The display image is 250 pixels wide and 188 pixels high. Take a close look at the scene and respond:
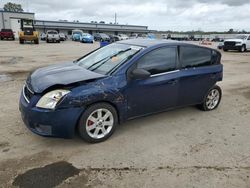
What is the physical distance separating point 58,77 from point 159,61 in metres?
1.83

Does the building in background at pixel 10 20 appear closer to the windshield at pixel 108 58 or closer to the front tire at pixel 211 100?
the windshield at pixel 108 58

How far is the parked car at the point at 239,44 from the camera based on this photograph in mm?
24594

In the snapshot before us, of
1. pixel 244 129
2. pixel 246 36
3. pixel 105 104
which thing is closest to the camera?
pixel 105 104

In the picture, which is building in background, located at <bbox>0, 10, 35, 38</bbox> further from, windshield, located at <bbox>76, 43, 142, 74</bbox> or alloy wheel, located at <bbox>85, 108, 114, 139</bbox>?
alloy wheel, located at <bbox>85, 108, 114, 139</bbox>

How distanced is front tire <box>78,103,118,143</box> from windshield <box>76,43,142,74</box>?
0.66 metres

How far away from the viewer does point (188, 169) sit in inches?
139

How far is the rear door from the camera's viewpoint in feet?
16.9

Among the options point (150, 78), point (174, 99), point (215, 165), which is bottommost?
point (215, 165)

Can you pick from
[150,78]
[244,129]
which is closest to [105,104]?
[150,78]

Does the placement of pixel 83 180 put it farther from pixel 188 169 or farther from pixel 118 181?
pixel 188 169

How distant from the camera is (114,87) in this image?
4.19 m

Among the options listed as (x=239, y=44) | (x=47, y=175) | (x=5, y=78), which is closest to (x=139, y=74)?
(x=47, y=175)

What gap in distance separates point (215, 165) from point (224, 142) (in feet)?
2.78

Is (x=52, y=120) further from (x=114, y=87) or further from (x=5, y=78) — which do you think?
(x=5, y=78)
